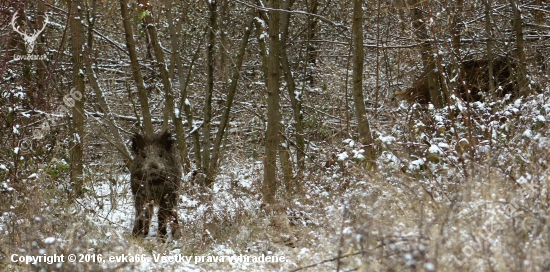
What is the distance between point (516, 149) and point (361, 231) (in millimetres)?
2805

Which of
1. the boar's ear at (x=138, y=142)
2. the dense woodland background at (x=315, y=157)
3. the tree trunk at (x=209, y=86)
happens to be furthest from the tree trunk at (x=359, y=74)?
the tree trunk at (x=209, y=86)

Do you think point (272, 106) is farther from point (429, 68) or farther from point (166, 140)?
point (429, 68)

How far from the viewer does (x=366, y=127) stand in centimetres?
698

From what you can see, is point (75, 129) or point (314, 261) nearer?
point (314, 261)

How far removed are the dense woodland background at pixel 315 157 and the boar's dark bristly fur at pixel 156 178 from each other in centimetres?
23

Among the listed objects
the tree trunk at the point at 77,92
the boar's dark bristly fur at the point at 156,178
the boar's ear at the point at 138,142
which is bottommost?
→ the boar's dark bristly fur at the point at 156,178

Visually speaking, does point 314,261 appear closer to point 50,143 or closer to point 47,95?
point 47,95

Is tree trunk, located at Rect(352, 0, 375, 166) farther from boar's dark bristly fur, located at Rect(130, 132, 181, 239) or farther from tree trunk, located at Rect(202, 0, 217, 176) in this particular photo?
tree trunk, located at Rect(202, 0, 217, 176)

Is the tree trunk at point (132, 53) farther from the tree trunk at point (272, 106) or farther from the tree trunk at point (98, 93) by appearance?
the tree trunk at point (272, 106)

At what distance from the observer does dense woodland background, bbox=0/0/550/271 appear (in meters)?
3.85

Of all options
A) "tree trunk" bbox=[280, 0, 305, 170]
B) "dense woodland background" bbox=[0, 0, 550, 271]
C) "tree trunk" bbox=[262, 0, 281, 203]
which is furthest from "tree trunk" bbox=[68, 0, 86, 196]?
"tree trunk" bbox=[280, 0, 305, 170]

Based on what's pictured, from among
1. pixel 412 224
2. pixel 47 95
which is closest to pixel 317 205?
pixel 412 224

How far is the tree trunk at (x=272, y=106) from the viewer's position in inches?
281

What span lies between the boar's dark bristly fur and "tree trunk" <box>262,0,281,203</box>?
1226mm
